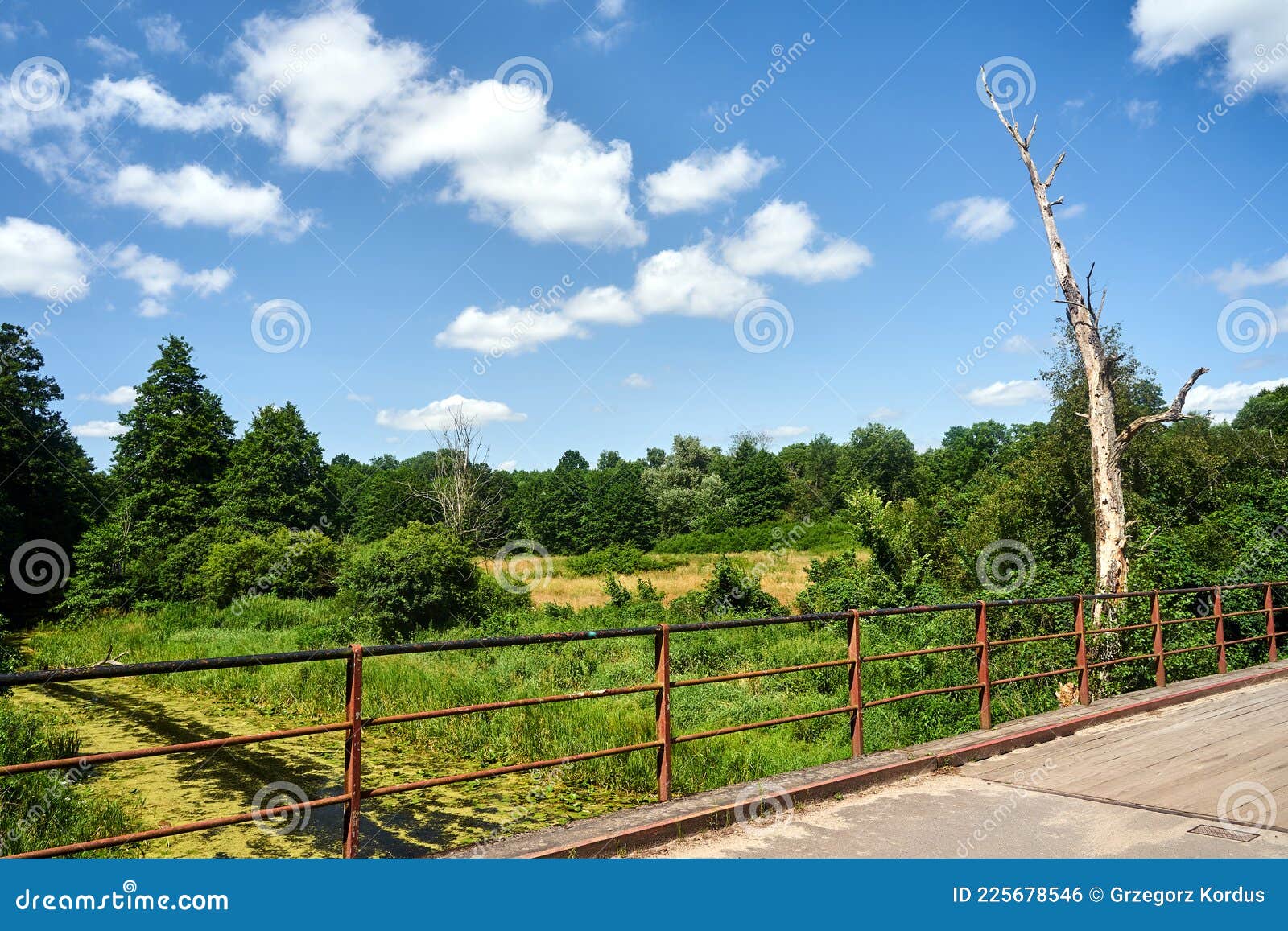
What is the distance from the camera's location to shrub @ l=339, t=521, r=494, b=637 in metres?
20.8

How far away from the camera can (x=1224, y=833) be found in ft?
15.3

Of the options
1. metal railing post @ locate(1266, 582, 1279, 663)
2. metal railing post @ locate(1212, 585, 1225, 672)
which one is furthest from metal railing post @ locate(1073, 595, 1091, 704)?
metal railing post @ locate(1266, 582, 1279, 663)

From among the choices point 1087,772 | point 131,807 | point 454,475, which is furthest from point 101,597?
point 1087,772

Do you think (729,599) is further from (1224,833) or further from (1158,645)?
(1224,833)

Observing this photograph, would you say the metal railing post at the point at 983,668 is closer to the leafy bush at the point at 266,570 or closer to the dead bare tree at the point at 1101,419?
the dead bare tree at the point at 1101,419

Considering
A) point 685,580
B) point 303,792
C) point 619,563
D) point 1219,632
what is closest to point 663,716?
point 303,792

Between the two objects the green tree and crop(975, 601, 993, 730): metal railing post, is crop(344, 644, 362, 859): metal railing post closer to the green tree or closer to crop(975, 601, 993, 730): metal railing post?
crop(975, 601, 993, 730): metal railing post

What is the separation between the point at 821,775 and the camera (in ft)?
18.4

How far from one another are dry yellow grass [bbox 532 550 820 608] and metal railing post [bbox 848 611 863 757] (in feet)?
62.6

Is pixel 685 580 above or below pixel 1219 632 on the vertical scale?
below

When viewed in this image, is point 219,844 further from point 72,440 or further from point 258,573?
point 72,440

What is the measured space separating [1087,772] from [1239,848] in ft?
5.66

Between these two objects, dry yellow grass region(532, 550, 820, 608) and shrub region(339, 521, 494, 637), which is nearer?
shrub region(339, 521, 494, 637)

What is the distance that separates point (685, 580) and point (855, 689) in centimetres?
3219
